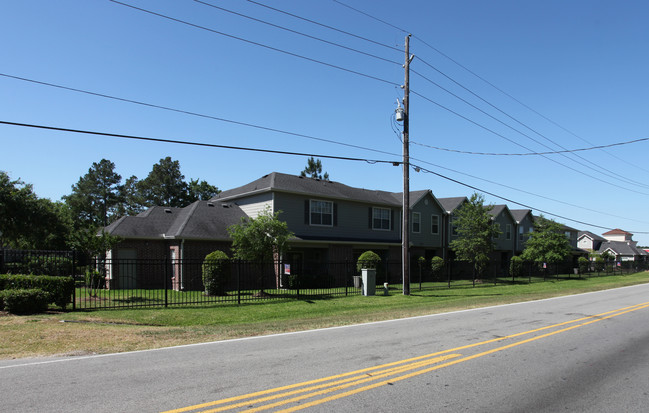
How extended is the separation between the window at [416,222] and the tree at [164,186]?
126 feet

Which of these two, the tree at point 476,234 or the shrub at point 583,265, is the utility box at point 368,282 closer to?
the tree at point 476,234

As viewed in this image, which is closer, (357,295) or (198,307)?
(198,307)

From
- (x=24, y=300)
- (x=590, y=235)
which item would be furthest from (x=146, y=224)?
(x=590, y=235)

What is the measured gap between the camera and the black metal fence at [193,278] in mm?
16047

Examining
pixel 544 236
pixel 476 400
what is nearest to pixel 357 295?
pixel 476 400

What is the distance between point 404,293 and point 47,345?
15.5 m

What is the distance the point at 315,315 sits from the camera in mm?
14273

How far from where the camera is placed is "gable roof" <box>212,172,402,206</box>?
25562mm

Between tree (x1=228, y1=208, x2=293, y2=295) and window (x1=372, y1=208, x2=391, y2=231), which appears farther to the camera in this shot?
window (x1=372, y1=208, x2=391, y2=231)

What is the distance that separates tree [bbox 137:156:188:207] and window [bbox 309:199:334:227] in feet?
128

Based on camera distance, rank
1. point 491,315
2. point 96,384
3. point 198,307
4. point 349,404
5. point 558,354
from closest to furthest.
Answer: point 349,404
point 96,384
point 558,354
point 491,315
point 198,307

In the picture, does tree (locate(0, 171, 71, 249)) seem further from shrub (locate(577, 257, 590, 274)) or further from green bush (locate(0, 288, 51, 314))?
shrub (locate(577, 257, 590, 274))

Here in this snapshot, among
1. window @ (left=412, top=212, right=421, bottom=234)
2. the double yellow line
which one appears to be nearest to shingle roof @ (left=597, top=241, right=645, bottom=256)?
window @ (left=412, top=212, right=421, bottom=234)

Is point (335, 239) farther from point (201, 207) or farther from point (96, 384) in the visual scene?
point (96, 384)
